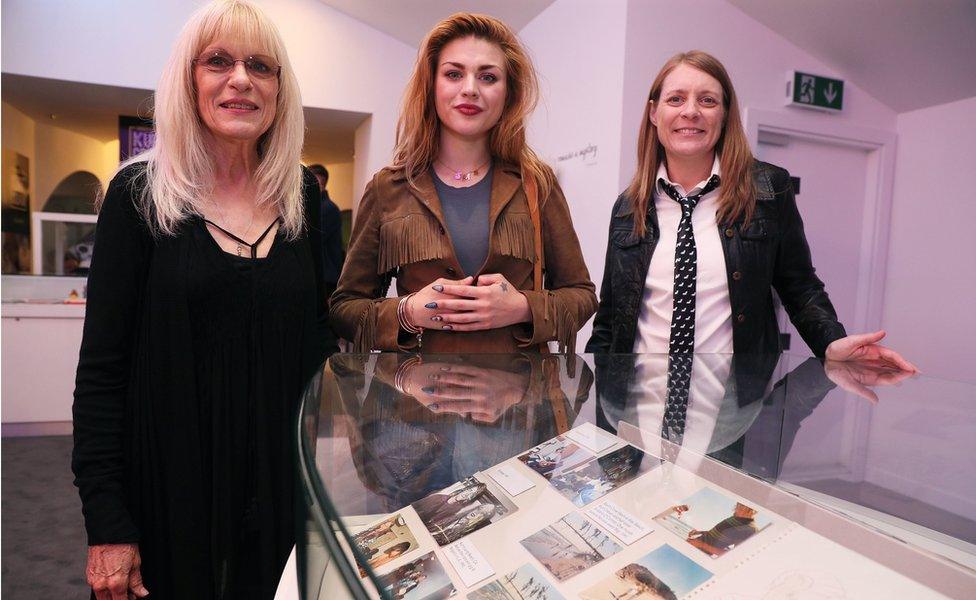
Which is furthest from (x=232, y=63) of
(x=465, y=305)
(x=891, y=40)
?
(x=891, y=40)

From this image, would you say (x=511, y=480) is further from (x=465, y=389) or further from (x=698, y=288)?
(x=698, y=288)

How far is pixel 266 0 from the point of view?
5.89 m

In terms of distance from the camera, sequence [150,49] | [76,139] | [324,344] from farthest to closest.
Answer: [76,139] < [150,49] < [324,344]

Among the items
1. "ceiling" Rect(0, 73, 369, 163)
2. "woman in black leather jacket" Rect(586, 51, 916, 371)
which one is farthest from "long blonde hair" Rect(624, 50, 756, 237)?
"ceiling" Rect(0, 73, 369, 163)

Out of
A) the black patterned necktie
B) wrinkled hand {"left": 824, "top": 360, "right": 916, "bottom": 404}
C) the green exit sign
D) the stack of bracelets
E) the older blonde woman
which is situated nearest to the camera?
wrinkled hand {"left": 824, "top": 360, "right": 916, "bottom": 404}

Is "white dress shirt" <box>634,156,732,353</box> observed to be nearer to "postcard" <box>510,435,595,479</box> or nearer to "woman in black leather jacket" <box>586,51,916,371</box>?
"woman in black leather jacket" <box>586,51,916,371</box>

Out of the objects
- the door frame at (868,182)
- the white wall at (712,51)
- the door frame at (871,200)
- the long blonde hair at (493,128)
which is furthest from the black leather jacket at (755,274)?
the door frame at (871,200)

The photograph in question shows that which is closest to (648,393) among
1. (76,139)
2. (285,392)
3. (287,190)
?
(285,392)

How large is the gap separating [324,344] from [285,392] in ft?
0.50

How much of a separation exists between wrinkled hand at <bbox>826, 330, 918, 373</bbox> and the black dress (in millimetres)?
1156

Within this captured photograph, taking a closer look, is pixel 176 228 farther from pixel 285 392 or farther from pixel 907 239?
pixel 907 239

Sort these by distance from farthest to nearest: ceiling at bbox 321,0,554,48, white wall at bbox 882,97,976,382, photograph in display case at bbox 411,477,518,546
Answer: ceiling at bbox 321,0,554,48
white wall at bbox 882,97,976,382
photograph in display case at bbox 411,477,518,546

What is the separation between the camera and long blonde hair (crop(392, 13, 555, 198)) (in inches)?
54.9

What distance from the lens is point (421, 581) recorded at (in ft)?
1.46
